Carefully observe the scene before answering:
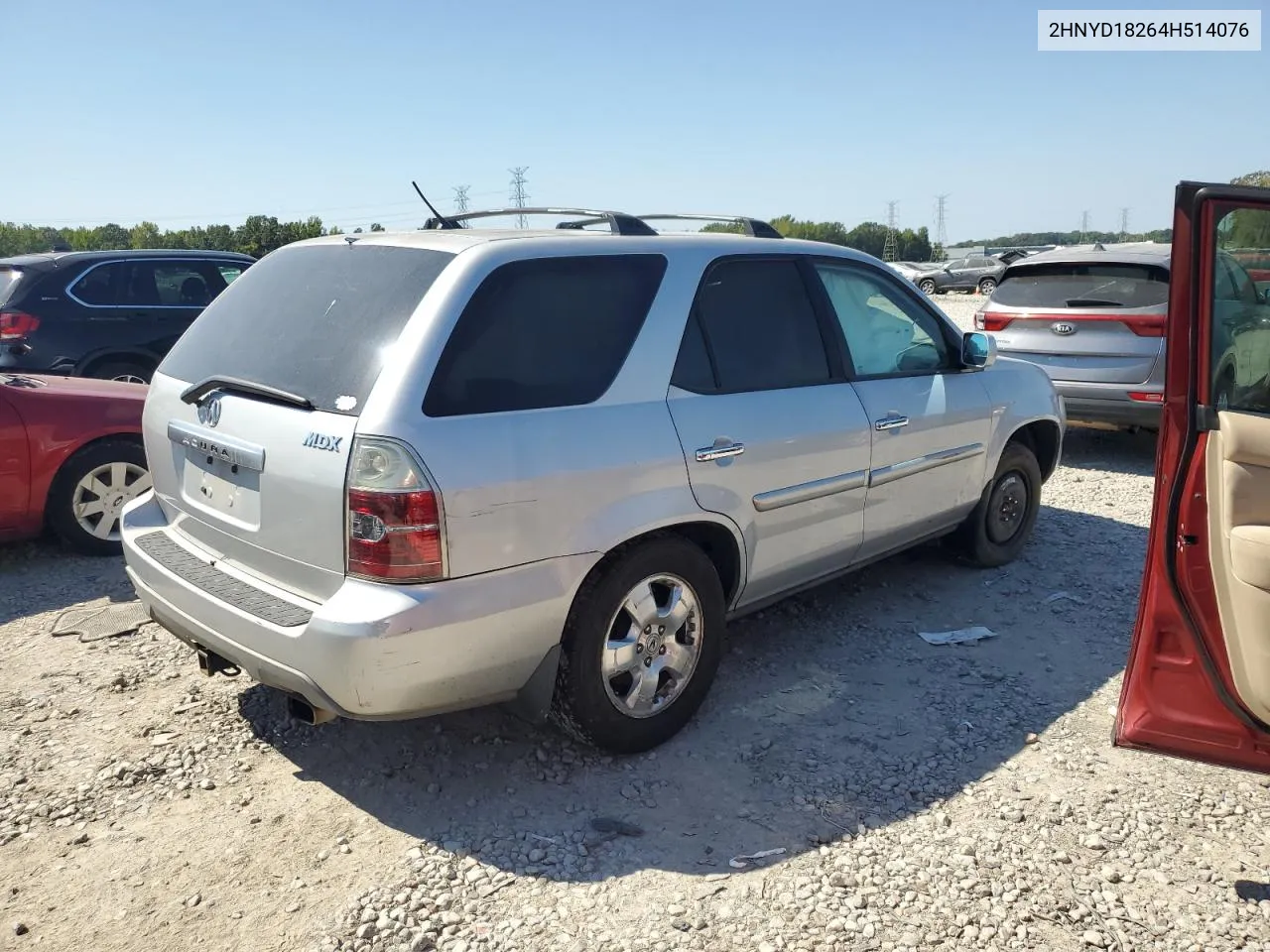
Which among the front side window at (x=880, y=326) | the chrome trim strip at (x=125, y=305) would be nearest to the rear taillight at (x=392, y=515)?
the front side window at (x=880, y=326)

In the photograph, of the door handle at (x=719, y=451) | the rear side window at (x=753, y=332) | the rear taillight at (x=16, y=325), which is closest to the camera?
the door handle at (x=719, y=451)

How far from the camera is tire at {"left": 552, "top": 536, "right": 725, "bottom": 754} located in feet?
10.8

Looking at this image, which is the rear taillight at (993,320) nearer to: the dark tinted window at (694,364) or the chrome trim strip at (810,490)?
the chrome trim strip at (810,490)

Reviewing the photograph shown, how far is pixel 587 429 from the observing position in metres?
3.21

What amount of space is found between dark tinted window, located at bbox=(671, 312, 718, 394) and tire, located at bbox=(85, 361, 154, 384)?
7.12 meters

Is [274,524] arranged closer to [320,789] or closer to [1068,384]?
[320,789]

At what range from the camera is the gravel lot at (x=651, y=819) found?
2.76 meters

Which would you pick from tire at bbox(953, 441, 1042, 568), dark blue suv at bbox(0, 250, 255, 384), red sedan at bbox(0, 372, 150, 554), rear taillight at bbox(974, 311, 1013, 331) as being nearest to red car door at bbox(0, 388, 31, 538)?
red sedan at bbox(0, 372, 150, 554)

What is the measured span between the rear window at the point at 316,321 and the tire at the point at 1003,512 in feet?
11.2

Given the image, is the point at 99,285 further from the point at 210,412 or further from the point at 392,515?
the point at 392,515

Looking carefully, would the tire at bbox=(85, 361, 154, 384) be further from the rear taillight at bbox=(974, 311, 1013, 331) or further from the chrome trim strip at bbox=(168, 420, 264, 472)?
the rear taillight at bbox=(974, 311, 1013, 331)

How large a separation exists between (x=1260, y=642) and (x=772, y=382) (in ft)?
6.17

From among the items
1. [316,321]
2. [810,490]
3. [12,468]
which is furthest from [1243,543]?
[12,468]

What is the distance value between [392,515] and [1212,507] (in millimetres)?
2333
